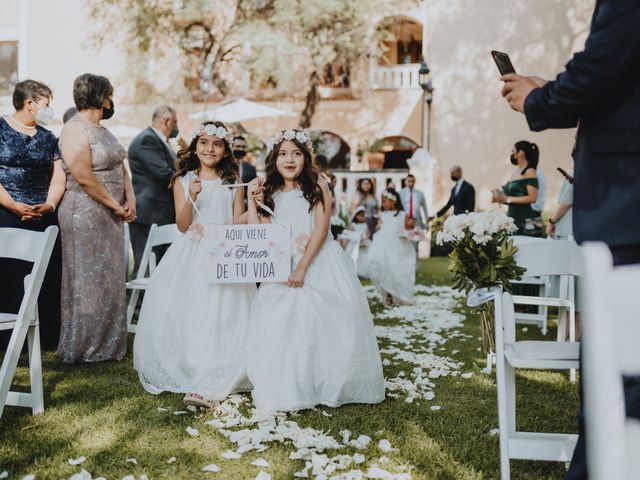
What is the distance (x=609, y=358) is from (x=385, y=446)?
232 cm

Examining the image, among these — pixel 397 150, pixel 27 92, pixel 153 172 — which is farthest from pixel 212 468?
pixel 397 150

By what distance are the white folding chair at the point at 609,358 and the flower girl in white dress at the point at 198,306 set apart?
3.21 metres

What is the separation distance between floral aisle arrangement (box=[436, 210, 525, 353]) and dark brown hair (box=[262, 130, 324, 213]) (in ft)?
3.11

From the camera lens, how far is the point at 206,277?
4.42 metres

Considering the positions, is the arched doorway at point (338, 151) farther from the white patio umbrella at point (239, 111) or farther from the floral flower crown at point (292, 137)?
the floral flower crown at point (292, 137)

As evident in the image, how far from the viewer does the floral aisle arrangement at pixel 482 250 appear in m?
3.48

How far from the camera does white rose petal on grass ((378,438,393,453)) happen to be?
3.30 meters

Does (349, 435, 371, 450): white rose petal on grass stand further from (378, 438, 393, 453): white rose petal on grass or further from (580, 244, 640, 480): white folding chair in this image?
(580, 244, 640, 480): white folding chair

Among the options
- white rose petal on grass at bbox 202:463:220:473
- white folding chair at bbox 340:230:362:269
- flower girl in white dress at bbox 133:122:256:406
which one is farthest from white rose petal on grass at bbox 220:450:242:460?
white folding chair at bbox 340:230:362:269

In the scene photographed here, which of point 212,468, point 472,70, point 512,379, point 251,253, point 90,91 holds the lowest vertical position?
point 212,468

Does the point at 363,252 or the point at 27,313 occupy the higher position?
the point at 363,252

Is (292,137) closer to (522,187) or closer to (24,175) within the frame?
(24,175)

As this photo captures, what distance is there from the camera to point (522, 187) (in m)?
7.05

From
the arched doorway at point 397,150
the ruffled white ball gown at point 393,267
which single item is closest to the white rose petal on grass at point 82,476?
the ruffled white ball gown at point 393,267
